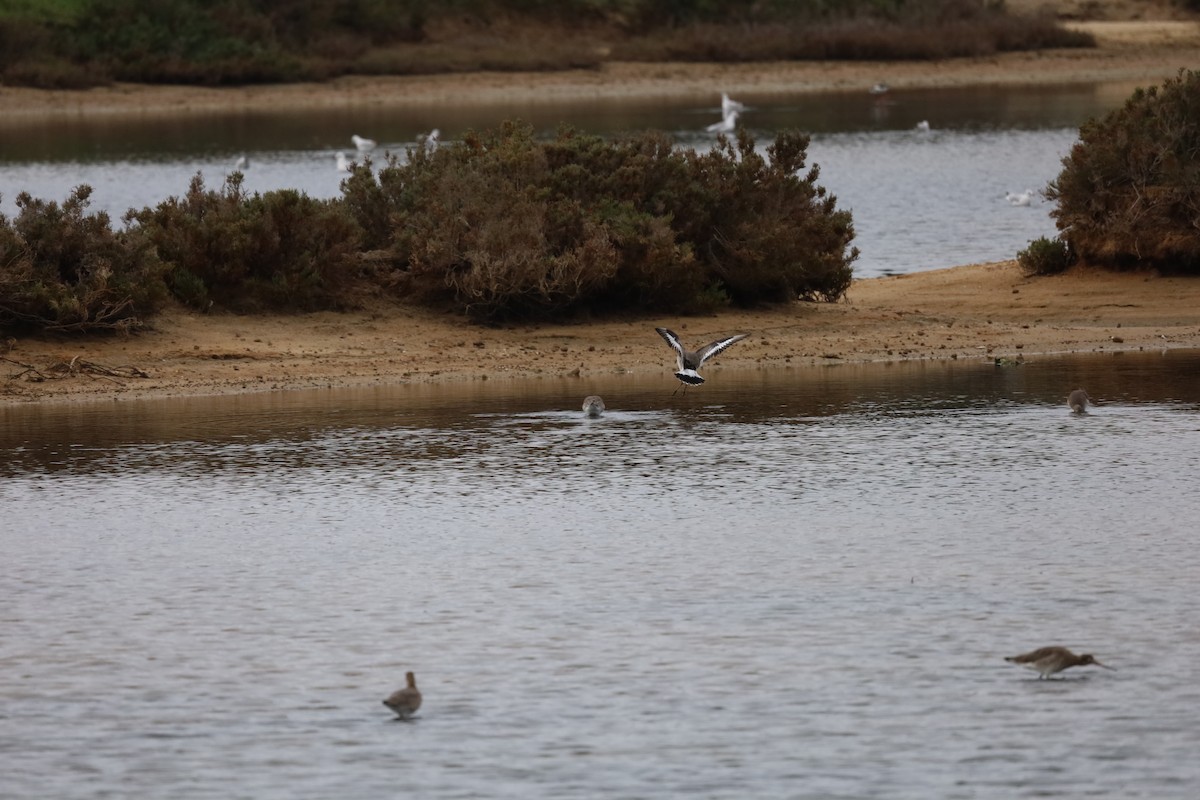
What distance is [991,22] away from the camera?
78062mm

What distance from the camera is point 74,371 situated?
17.0 metres

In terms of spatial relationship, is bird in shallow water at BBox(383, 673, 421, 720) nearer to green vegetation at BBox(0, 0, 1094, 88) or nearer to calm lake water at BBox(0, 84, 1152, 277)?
calm lake water at BBox(0, 84, 1152, 277)

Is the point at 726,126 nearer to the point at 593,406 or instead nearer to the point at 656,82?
the point at 656,82

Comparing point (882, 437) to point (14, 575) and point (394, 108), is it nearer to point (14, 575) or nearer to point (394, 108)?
point (14, 575)

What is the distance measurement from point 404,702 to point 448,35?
67.2 meters

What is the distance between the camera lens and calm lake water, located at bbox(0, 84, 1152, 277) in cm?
3272

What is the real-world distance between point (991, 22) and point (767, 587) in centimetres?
7099

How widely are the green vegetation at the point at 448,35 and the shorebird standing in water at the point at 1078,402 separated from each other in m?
52.3

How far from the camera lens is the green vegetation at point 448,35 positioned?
6562cm

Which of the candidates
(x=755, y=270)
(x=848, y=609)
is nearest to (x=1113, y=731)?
(x=848, y=609)

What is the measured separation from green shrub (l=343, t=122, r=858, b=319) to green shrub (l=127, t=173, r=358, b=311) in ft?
2.49

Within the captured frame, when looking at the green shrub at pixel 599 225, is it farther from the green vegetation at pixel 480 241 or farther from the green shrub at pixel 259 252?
the green shrub at pixel 259 252

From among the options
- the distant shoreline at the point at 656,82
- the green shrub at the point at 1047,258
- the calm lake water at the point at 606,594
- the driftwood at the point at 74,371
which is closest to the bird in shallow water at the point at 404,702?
the calm lake water at the point at 606,594

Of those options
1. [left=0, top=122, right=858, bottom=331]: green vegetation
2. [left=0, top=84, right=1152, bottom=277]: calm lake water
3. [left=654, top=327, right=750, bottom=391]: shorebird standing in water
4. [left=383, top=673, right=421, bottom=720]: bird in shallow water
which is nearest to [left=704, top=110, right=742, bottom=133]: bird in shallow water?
[left=0, top=84, right=1152, bottom=277]: calm lake water
